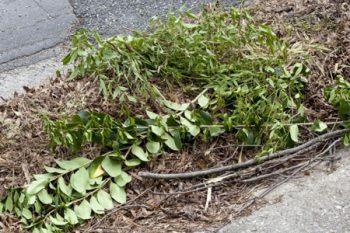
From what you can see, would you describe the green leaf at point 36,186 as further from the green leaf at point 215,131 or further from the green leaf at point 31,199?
the green leaf at point 215,131

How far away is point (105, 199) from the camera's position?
296 cm

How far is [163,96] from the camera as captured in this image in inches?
134

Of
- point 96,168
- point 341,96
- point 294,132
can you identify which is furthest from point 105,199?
point 341,96

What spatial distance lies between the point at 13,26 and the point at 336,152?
263cm

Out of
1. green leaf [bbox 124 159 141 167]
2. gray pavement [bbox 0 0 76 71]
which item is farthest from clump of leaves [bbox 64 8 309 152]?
gray pavement [bbox 0 0 76 71]

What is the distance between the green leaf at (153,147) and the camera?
3.10 m

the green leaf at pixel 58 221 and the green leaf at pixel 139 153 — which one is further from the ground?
the green leaf at pixel 139 153

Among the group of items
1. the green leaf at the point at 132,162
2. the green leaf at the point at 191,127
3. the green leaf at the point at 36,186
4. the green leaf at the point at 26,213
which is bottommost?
the green leaf at the point at 26,213

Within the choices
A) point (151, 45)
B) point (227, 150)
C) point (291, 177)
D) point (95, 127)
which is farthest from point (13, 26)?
point (291, 177)

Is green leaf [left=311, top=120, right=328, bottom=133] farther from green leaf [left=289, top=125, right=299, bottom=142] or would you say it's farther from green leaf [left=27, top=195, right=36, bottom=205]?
green leaf [left=27, top=195, right=36, bottom=205]

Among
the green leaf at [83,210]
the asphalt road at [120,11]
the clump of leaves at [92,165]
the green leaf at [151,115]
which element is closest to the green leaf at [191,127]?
the clump of leaves at [92,165]

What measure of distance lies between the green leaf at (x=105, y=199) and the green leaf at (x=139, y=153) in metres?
0.23

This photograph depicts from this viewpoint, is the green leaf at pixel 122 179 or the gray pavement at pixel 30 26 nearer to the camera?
the green leaf at pixel 122 179

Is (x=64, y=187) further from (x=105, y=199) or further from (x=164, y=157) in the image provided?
(x=164, y=157)
